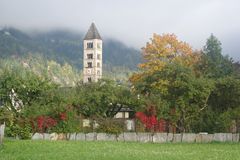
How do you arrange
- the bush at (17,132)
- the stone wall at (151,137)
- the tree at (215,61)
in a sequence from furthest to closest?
the tree at (215,61), the bush at (17,132), the stone wall at (151,137)

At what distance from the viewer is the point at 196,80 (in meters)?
38.0

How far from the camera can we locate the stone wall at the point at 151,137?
1339 inches

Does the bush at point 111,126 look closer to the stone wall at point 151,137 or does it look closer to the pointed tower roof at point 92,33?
the stone wall at point 151,137

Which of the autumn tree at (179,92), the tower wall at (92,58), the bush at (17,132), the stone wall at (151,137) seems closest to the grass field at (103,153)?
the stone wall at (151,137)

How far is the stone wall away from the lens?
112ft

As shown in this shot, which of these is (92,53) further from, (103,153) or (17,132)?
(103,153)

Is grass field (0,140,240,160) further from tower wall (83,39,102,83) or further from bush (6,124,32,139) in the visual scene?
tower wall (83,39,102,83)

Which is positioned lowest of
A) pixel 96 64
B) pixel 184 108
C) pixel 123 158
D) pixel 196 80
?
pixel 123 158

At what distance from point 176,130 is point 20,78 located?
54.5 ft

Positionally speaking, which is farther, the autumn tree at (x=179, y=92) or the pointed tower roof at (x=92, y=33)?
the pointed tower roof at (x=92, y=33)

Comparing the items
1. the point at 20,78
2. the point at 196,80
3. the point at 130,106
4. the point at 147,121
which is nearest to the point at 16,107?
the point at 20,78

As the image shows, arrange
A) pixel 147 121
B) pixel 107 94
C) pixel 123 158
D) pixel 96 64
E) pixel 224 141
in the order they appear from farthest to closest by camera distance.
→ pixel 96 64 < pixel 107 94 < pixel 147 121 < pixel 224 141 < pixel 123 158

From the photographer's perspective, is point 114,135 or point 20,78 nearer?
point 114,135

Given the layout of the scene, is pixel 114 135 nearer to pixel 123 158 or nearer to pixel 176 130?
pixel 176 130
